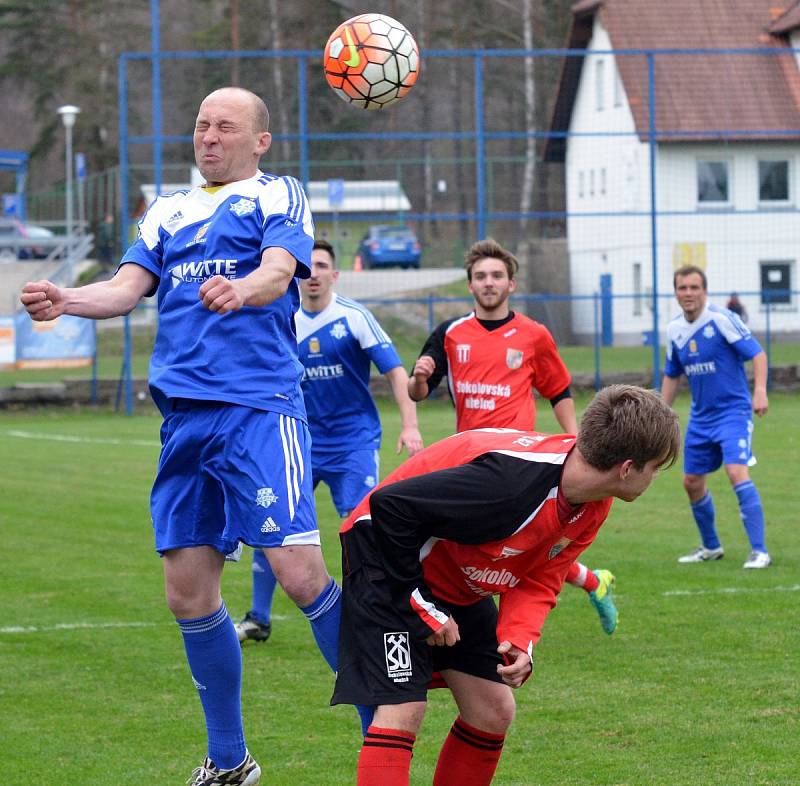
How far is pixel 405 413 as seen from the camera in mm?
6836

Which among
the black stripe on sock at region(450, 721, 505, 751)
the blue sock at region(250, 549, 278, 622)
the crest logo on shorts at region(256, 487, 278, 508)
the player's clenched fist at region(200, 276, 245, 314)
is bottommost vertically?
the blue sock at region(250, 549, 278, 622)

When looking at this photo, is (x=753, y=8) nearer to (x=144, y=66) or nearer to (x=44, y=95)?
(x=144, y=66)

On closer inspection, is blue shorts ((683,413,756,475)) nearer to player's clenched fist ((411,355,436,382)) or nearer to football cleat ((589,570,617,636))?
player's clenched fist ((411,355,436,382))

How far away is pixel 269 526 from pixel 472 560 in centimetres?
78

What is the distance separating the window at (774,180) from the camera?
30109mm

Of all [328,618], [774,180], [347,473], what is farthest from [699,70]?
[328,618]

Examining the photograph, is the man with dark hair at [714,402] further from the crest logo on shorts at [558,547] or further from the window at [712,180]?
the window at [712,180]

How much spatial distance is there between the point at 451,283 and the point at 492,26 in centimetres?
1675

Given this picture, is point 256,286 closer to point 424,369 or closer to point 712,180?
point 424,369

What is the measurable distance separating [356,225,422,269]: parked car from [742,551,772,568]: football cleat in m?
16.9

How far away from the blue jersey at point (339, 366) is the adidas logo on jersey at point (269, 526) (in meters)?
3.01

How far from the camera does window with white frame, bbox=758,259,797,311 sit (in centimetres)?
2830

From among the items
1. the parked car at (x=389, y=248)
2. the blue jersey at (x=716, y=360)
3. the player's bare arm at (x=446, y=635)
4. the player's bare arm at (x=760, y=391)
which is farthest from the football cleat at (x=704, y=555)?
the parked car at (x=389, y=248)

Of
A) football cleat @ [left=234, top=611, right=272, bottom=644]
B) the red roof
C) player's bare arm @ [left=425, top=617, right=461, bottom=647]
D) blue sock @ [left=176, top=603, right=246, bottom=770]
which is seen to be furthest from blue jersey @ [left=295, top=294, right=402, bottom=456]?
the red roof
